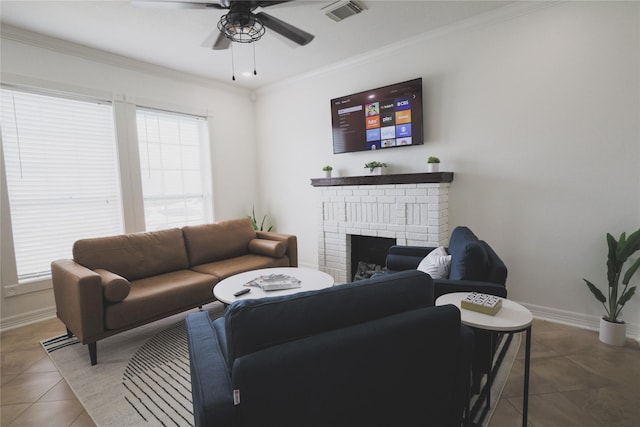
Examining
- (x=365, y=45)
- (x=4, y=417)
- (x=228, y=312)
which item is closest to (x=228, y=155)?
(x=365, y=45)

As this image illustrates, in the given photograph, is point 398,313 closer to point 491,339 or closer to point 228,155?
point 491,339

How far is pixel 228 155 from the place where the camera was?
4.81 meters

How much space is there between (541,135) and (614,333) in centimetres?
167

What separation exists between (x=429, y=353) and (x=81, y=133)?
4.03 meters

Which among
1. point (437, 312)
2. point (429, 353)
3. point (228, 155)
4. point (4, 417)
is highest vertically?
point (228, 155)

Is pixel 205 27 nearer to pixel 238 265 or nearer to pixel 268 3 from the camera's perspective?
pixel 268 3

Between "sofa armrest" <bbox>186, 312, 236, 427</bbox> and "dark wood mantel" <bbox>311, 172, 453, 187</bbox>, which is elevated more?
"dark wood mantel" <bbox>311, 172, 453, 187</bbox>

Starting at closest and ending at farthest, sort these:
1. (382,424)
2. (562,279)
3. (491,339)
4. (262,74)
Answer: (382,424) < (491,339) < (562,279) < (262,74)

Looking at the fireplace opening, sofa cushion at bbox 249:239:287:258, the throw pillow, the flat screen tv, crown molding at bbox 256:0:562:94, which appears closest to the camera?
the throw pillow

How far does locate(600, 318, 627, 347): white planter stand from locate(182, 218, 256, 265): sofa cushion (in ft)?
11.3

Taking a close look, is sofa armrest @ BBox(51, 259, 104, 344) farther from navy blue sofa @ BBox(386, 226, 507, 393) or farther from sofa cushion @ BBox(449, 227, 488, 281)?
sofa cushion @ BBox(449, 227, 488, 281)

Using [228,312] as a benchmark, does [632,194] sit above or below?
above

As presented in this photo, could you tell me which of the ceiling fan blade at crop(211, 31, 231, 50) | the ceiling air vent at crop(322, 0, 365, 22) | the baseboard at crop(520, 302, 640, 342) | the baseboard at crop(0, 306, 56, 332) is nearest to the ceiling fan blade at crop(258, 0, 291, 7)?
the ceiling fan blade at crop(211, 31, 231, 50)

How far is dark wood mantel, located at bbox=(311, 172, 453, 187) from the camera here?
3111mm
